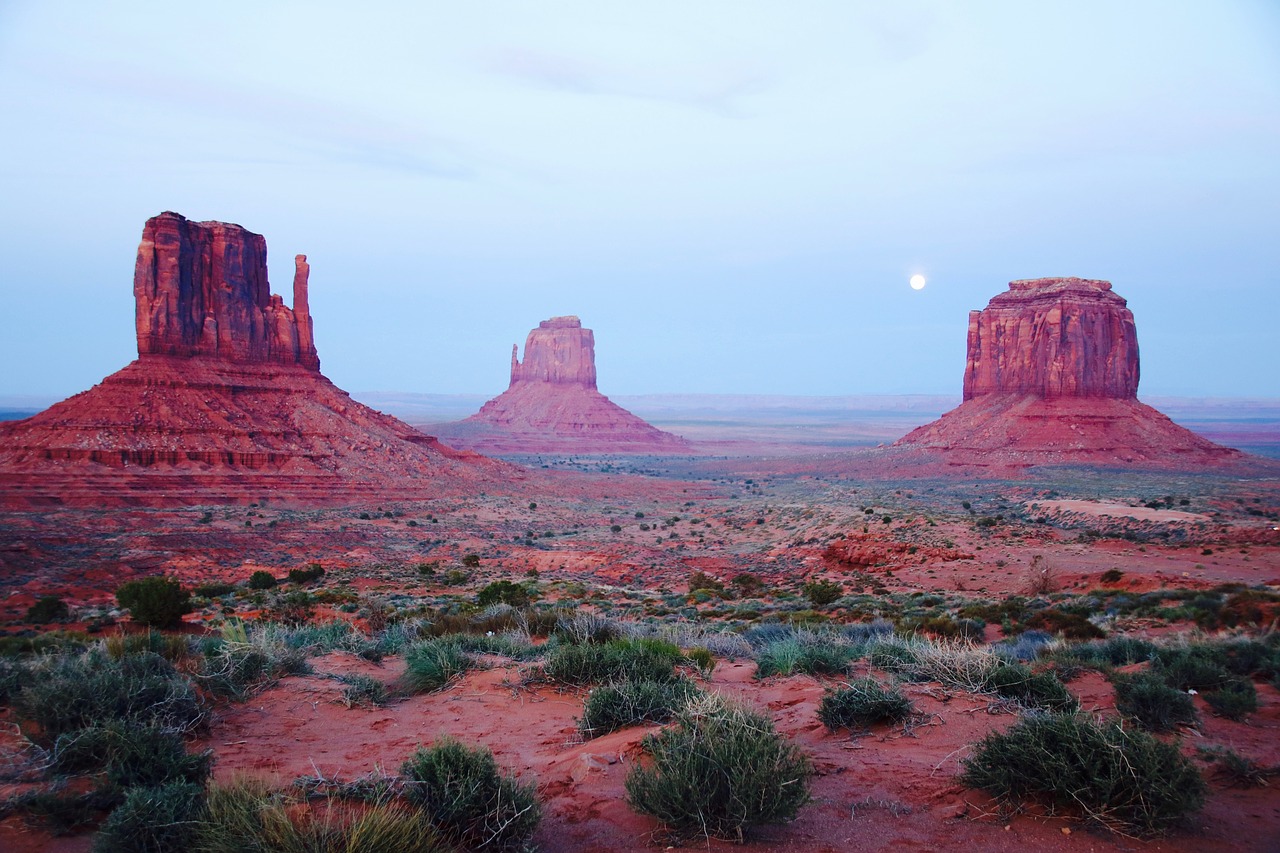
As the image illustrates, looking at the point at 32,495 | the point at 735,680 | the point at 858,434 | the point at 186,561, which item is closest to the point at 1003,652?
the point at 735,680

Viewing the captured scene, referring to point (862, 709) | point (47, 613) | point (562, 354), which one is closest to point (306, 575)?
point (47, 613)

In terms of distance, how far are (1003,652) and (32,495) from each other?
1779 inches

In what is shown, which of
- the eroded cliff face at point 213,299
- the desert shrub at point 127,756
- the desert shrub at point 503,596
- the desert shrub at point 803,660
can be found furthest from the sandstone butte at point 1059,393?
the desert shrub at point 127,756

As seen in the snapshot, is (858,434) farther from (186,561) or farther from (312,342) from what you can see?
(186,561)

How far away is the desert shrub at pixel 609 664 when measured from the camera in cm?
736

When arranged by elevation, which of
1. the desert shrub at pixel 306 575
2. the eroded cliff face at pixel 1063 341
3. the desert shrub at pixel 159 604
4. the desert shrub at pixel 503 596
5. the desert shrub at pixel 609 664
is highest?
the eroded cliff face at pixel 1063 341

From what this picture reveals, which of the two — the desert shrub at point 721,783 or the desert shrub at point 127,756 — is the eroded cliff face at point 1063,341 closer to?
the desert shrub at point 721,783

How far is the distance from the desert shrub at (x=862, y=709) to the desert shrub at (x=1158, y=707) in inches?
71.3

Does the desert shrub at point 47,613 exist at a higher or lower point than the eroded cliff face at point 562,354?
lower

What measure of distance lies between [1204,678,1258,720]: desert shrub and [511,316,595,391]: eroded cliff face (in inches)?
4897

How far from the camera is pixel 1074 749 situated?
4.66m

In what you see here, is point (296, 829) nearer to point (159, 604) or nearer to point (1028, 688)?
point (1028, 688)

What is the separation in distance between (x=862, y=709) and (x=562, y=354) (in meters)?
126

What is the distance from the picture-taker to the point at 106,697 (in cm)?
552
